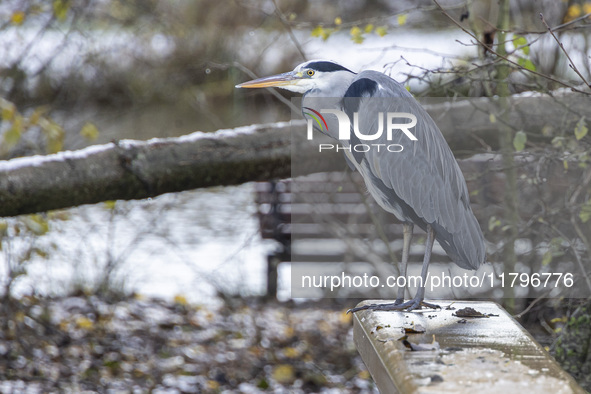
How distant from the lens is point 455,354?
1.59 m

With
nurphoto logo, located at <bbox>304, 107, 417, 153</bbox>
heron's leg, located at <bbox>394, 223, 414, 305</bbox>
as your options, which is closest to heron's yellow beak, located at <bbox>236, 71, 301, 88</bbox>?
nurphoto logo, located at <bbox>304, 107, 417, 153</bbox>

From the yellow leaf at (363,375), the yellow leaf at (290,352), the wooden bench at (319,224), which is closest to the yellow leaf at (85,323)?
the yellow leaf at (290,352)

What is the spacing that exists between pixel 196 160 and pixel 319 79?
3.79ft

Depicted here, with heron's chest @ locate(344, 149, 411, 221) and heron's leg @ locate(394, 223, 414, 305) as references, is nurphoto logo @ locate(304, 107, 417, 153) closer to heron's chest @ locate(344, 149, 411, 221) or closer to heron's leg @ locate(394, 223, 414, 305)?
heron's chest @ locate(344, 149, 411, 221)

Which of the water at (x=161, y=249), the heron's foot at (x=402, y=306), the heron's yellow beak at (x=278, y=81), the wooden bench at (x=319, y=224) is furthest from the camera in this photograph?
the water at (x=161, y=249)

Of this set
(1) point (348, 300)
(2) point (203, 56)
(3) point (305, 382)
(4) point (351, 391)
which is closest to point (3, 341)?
(3) point (305, 382)

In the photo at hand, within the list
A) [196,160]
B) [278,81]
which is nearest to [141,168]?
[196,160]

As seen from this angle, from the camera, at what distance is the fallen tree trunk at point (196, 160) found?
3.06m

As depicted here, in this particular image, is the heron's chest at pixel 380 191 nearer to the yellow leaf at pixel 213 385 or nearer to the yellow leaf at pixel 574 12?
the yellow leaf at pixel 213 385

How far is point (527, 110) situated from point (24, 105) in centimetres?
479

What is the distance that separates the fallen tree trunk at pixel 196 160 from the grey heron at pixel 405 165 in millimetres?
761

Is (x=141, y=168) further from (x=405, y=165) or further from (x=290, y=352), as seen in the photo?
(x=290, y=352)

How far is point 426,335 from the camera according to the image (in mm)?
1784

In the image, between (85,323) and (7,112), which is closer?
(7,112)
